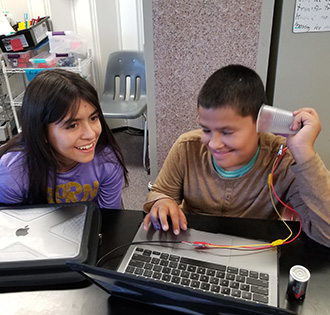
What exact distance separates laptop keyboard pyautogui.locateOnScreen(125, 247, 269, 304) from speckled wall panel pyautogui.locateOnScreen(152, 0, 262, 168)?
1291 millimetres

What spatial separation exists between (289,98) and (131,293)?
57.3 inches

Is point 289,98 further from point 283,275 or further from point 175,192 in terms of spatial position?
point 283,275

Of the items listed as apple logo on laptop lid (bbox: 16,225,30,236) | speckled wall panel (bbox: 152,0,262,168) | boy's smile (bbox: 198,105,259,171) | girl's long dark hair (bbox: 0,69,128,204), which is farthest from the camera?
speckled wall panel (bbox: 152,0,262,168)

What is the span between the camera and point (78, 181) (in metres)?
1.19

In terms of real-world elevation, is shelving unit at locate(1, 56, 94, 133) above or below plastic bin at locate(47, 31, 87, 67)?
below

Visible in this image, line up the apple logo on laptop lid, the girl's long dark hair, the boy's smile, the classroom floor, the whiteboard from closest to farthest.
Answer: the apple logo on laptop lid
the boy's smile
the girl's long dark hair
the whiteboard
the classroom floor

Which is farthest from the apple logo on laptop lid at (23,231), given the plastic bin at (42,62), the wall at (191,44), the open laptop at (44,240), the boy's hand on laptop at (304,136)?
the plastic bin at (42,62)

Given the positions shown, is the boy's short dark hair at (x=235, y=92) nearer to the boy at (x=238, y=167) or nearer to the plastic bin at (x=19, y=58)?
the boy at (x=238, y=167)

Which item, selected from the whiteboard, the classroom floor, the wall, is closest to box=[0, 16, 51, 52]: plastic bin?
the classroom floor

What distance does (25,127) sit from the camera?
109 centimetres

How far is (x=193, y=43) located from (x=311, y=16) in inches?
22.3

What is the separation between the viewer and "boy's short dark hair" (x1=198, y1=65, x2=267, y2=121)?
0.94m

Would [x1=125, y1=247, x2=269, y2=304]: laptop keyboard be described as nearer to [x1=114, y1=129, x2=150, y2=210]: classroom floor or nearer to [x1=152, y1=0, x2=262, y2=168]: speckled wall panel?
[x1=152, y1=0, x2=262, y2=168]: speckled wall panel

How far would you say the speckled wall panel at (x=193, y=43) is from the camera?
1.71 metres
